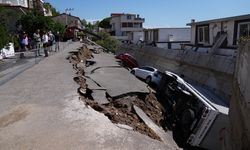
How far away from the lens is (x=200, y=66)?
2147cm

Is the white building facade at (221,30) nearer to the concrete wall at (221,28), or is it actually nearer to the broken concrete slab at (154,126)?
the concrete wall at (221,28)

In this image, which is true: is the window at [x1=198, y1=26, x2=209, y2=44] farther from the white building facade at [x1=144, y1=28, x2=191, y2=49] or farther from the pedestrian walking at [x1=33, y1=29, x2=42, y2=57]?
the white building facade at [x1=144, y1=28, x2=191, y2=49]

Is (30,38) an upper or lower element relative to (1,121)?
upper

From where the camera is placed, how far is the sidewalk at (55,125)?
609cm

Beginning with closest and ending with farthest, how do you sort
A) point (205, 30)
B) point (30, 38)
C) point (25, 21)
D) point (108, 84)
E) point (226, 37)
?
point (108, 84) → point (25, 21) → point (30, 38) → point (226, 37) → point (205, 30)

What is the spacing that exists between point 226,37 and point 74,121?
20.0 m

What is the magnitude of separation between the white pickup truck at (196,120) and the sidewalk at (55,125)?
4150mm

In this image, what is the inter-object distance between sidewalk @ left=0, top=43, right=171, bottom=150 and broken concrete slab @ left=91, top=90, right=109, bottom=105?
2.27ft

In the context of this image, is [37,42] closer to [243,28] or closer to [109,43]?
[243,28]

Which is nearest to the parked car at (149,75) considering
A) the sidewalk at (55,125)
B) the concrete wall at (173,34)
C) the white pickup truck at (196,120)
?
the white pickup truck at (196,120)

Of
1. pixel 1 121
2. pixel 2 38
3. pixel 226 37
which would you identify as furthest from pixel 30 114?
pixel 226 37

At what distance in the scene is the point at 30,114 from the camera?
7.91 meters

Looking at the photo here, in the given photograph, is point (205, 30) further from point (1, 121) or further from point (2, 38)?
point (1, 121)

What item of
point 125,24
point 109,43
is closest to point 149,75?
point 109,43
